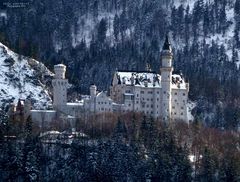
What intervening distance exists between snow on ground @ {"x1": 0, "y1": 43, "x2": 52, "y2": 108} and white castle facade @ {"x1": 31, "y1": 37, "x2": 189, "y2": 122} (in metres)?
7.78

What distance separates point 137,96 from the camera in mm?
141625

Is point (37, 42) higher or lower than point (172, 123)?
higher

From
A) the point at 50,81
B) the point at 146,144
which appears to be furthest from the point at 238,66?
the point at 146,144

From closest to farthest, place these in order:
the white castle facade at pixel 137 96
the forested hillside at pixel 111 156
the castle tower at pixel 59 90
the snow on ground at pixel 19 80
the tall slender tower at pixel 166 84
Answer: the forested hillside at pixel 111 156 < the white castle facade at pixel 137 96 < the castle tower at pixel 59 90 < the tall slender tower at pixel 166 84 < the snow on ground at pixel 19 80

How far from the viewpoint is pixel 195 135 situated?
439ft

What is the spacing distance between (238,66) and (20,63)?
61.0 m

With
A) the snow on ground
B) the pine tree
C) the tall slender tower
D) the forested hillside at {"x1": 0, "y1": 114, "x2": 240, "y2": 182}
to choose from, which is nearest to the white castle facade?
the tall slender tower

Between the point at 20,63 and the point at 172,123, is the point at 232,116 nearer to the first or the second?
the point at 172,123

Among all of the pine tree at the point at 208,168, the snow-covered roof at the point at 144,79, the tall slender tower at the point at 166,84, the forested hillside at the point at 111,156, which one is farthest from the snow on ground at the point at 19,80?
the pine tree at the point at 208,168

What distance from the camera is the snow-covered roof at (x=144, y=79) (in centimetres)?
14350

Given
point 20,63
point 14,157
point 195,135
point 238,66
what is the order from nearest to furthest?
point 14,157 → point 195,135 → point 20,63 → point 238,66

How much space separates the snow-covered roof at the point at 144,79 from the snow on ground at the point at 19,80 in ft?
46.2

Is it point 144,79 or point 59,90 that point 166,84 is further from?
point 59,90

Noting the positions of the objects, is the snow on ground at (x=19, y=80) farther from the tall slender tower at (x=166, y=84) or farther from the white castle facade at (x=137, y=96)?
the tall slender tower at (x=166, y=84)
